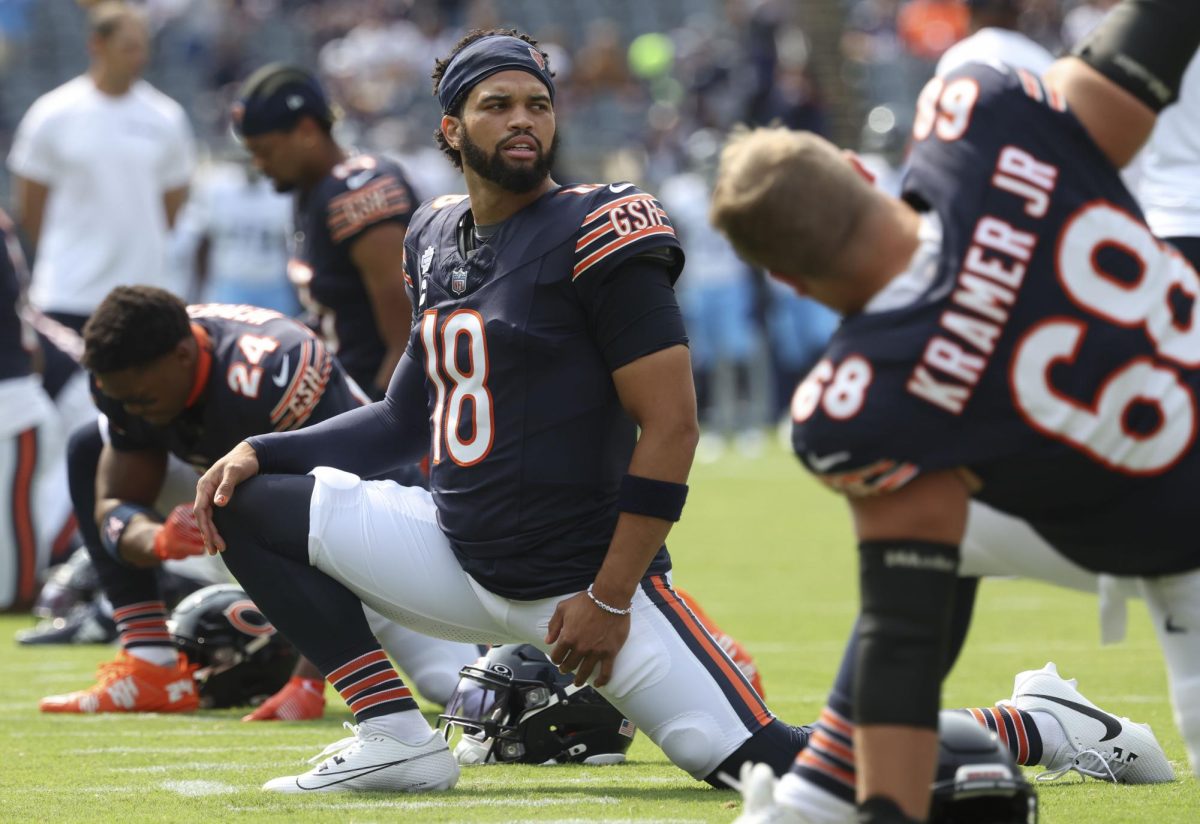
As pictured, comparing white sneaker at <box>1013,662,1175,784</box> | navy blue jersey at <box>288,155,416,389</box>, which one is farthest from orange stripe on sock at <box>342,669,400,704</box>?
navy blue jersey at <box>288,155,416,389</box>

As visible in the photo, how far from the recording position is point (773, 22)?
19.5 metres

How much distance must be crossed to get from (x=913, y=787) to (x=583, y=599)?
1147 mm

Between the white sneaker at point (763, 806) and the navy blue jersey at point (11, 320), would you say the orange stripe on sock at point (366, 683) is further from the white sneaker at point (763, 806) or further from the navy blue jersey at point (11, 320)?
the navy blue jersey at point (11, 320)

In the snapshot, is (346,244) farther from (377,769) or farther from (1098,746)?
(1098,746)

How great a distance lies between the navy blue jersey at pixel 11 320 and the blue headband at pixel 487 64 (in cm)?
405

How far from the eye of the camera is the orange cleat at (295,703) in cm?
514

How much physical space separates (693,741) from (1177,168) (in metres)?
2.27

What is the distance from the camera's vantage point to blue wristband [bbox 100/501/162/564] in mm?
5203

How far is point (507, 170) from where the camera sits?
3.92 m

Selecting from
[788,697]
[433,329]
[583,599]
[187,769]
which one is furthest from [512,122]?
[788,697]

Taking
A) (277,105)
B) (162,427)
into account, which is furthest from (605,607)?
(277,105)

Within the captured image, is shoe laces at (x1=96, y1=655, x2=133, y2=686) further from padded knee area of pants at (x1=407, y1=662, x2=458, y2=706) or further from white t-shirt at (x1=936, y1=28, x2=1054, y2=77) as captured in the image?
white t-shirt at (x1=936, y1=28, x2=1054, y2=77)

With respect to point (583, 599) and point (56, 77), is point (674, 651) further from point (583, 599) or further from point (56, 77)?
point (56, 77)

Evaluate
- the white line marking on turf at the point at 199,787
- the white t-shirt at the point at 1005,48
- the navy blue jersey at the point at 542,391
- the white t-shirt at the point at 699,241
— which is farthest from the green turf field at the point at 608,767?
the white t-shirt at the point at 699,241
